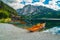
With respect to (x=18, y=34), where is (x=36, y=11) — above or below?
above

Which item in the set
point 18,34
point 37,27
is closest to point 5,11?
point 18,34

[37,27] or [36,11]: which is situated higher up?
[36,11]

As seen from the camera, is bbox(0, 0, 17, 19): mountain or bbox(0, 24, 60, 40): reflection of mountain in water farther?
bbox(0, 0, 17, 19): mountain

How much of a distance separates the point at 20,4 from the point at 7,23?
35 centimetres

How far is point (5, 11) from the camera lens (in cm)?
388

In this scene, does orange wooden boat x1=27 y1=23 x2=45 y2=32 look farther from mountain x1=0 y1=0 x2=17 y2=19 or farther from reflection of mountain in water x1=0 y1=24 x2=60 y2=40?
mountain x1=0 y1=0 x2=17 y2=19

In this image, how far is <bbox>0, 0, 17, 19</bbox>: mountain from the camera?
12.7ft

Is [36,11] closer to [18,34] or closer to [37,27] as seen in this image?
[37,27]

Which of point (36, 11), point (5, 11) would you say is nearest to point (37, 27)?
point (36, 11)

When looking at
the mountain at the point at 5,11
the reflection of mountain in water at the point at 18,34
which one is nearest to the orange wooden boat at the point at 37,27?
the reflection of mountain in water at the point at 18,34

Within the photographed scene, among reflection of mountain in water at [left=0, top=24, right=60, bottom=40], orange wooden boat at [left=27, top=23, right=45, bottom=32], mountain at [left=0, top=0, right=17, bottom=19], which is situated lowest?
reflection of mountain in water at [left=0, top=24, right=60, bottom=40]

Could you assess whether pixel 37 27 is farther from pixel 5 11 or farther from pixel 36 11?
pixel 5 11

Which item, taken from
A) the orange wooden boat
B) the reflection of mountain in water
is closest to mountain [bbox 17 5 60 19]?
the orange wooden boat

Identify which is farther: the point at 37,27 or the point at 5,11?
the point at 5,11
